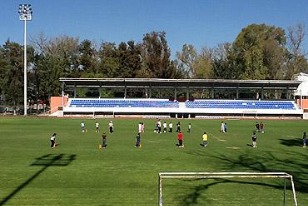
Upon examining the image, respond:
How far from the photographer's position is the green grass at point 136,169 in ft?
48.7

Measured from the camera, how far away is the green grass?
1484 cm

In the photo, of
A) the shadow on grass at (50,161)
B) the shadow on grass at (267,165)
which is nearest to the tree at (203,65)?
the shadow on grass at (267,165)

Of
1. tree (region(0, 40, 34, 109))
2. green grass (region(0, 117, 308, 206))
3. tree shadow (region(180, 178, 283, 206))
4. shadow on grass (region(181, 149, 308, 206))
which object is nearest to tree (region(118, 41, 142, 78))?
tree (region(0, 40, 34, 109))

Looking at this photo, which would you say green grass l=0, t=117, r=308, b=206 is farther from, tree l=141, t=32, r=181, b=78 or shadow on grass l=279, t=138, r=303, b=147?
tree l=141, t=32, r=181, b=78

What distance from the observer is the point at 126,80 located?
69.4m

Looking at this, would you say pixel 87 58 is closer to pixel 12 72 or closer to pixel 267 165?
pixel 12 72

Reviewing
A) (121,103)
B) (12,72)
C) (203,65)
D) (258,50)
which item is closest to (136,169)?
(121,103)

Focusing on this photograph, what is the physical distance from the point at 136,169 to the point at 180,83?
5178 cm

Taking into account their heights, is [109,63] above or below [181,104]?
above

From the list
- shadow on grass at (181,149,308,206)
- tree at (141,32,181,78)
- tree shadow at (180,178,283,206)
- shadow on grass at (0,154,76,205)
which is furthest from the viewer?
tree at (141,32,181,78)

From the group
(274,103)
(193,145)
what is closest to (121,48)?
(274,103)

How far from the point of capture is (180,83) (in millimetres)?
71625

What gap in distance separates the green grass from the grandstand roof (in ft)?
114

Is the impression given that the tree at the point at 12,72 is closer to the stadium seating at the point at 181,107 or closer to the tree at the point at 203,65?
the stadium seating at the point at 181,107
